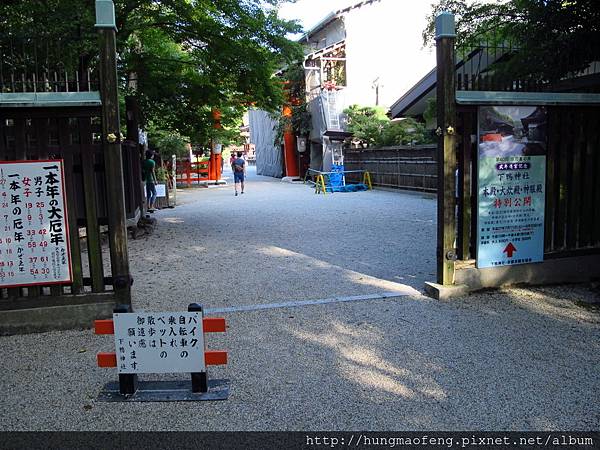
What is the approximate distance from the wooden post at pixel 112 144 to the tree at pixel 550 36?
544 cm

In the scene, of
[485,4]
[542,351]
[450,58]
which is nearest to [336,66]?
[485,4]

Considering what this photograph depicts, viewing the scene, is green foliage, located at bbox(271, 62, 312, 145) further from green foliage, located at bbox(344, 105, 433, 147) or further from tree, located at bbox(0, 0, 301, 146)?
tree, located at bbox(0, 0, 301, 146)

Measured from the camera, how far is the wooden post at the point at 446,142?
5.94 meters

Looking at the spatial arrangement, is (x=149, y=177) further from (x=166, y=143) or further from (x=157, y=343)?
(x=157, y=343)

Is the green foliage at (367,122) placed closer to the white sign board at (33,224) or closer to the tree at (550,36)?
the tree at (550,36)

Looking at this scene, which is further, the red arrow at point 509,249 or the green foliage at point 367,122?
the green foliage at point 367,122

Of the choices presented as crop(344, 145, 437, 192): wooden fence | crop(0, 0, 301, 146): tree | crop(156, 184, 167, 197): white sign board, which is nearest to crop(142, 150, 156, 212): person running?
crop(156, 184, 167, 197): white sign board

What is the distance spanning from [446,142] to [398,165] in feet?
48.8

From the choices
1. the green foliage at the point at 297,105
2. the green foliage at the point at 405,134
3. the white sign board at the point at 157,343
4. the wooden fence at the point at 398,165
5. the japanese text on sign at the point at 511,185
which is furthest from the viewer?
the green foliage at the point at 297,105

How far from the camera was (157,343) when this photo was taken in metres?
3.82

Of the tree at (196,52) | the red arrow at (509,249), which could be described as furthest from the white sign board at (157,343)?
the tree at (196,52)

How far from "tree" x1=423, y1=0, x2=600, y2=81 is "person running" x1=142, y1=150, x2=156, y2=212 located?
10.5 meters

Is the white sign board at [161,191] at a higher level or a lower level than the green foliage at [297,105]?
lower

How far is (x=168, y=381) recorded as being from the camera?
4.13 meters
